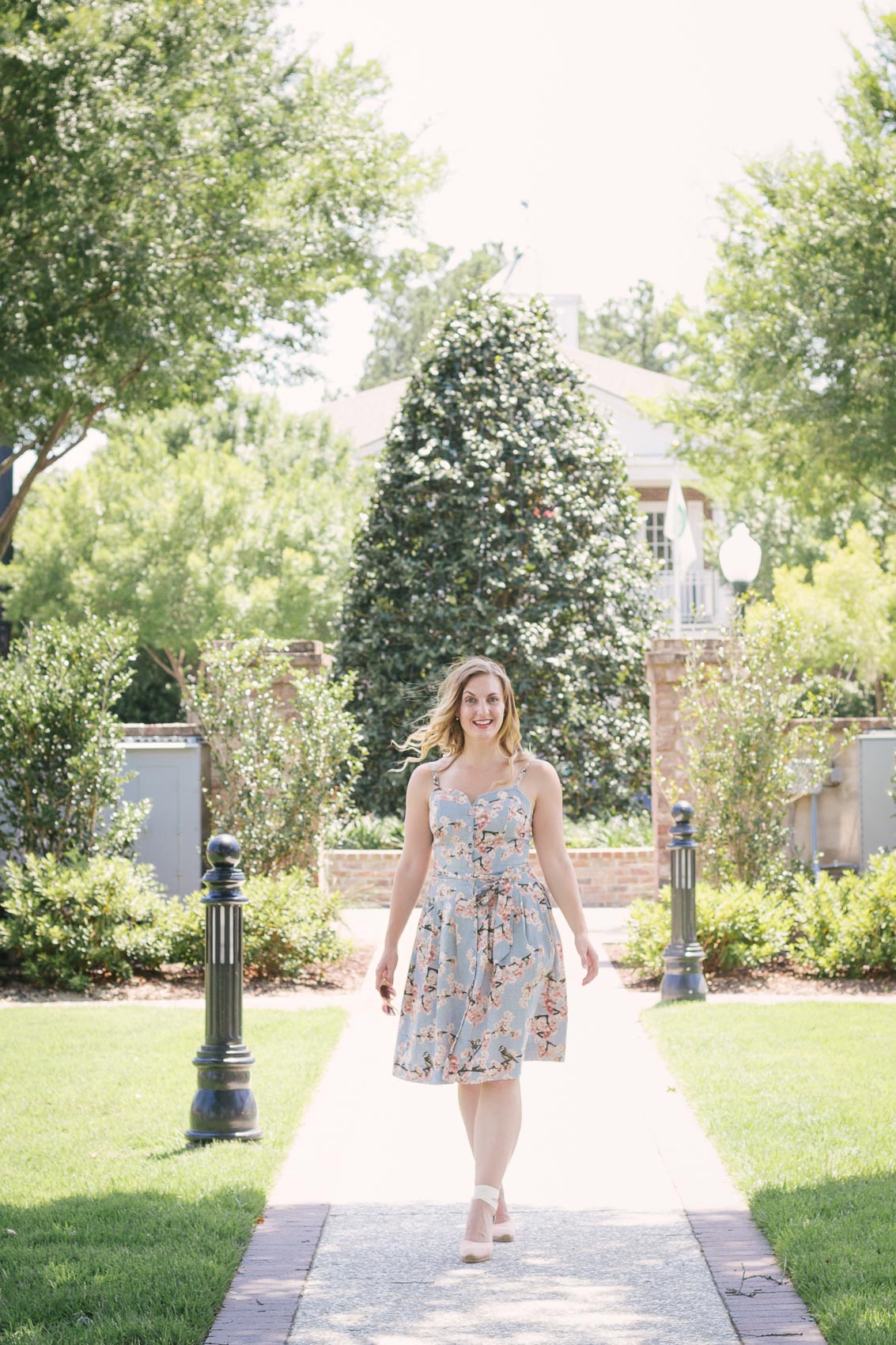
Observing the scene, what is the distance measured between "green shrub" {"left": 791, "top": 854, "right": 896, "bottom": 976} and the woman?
618 centimetres

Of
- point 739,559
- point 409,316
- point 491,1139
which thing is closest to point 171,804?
point 739,559

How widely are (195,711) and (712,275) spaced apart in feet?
29.6

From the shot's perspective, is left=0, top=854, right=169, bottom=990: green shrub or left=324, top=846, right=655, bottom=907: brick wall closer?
left=0, top=854, right=169, bottom=990: green shrub

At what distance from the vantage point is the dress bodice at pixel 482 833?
510cm

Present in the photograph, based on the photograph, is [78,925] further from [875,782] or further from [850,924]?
[875,782]

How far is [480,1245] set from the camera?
4.91 m

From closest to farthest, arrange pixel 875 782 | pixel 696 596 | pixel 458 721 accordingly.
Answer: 1. pixel 458 721
2. pixel 875 782
3. pixel 696 596

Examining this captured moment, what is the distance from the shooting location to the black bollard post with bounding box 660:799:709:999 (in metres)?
10.4

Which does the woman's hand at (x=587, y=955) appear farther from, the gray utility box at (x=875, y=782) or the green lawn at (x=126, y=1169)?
the gray utility box at (x=875, y=782)

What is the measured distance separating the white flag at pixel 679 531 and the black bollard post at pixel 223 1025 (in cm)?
1717

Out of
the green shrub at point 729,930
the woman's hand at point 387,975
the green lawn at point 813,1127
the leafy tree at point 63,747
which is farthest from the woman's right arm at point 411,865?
the leafy tree at point 63,747

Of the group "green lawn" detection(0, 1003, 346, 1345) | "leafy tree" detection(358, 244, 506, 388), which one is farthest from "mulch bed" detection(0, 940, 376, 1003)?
"leafy tree" detection(358, 244, 506, 388)

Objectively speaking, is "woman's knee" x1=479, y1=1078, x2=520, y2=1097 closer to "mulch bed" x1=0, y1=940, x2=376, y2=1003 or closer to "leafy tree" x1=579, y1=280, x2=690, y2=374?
"mulch bed" x1=0, y1=940, x2=376, y2=1003

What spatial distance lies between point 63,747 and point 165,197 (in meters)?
4.87
